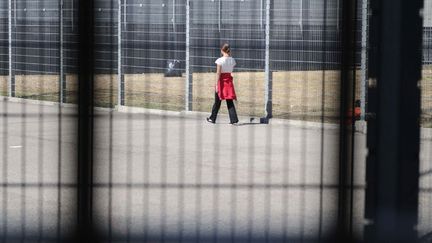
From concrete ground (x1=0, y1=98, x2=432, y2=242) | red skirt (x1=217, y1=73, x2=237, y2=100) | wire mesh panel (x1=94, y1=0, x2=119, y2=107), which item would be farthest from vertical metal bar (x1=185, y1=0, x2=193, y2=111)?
red skirt (x1=217, y1=73, x2=237, y2=100)

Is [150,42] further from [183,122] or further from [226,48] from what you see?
[183,122]

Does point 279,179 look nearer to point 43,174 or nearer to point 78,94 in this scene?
point 43,174

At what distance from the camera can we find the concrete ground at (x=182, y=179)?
3842 mm

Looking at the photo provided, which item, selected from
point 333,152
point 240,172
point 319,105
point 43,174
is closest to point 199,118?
point 240,172

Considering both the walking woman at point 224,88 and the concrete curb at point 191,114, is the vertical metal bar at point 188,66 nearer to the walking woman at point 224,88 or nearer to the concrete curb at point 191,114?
the concrete curb at point 191,114

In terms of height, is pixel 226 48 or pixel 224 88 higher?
pixel 226 48

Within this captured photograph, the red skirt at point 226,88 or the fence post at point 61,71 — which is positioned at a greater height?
the fence post at point 61,71

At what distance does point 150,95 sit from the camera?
4402mm

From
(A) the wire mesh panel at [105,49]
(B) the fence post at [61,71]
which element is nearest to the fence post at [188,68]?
(A) the wire mesh panel at [105,49]

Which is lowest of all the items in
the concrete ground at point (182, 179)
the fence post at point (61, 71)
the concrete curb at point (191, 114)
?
the concrete ground at point (182, 179)

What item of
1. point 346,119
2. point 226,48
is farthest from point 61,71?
point 346,119

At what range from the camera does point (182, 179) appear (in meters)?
5.08

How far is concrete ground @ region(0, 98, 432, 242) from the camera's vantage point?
384 cm

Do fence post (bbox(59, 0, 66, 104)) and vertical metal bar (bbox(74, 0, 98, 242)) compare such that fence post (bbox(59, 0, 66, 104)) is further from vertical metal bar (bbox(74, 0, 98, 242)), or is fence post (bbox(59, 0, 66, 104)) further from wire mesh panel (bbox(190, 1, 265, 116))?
wire mesh panel (bbox(190, 1, 265, 116))
